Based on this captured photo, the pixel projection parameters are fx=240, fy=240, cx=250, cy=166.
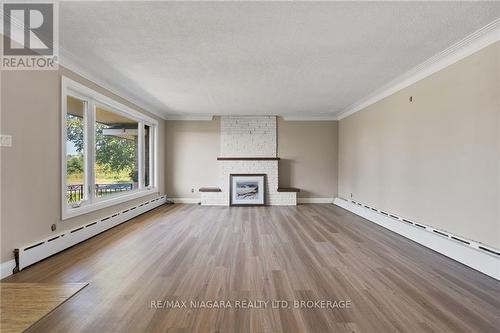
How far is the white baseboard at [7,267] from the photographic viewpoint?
2.35m

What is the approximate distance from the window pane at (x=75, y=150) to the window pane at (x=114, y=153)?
0.32 metres

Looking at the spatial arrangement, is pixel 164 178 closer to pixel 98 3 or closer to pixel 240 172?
pixel 240 172

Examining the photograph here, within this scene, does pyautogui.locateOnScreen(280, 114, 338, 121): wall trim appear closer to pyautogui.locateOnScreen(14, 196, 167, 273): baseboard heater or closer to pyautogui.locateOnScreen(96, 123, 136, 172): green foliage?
pyautogui.locateOnScreen(96, 123, 136, 172): green foliage

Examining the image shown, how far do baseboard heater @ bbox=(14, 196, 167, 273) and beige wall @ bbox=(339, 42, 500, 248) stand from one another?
4.92 meters

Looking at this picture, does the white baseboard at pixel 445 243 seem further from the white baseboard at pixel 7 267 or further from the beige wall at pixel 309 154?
the white baseboard at pixel 7 267

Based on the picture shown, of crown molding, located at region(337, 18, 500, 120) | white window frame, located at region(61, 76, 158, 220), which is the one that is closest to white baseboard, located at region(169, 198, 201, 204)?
white window frame, located at region(61, 76, 158, 220)

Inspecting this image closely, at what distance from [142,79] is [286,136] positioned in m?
4.24

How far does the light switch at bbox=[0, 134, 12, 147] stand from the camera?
93.4 inches

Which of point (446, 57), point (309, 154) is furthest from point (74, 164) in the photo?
point (309, 154)

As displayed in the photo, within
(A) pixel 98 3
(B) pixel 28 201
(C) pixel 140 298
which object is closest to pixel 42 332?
(C) pixel 140 298

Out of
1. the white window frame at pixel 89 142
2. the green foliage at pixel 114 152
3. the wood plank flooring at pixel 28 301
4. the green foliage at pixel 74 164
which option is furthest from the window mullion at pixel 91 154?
the wood plank flooring at pixel 28 301

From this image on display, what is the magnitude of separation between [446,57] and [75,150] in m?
5.26

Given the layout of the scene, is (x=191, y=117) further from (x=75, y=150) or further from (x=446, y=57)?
(x=446, y=57)

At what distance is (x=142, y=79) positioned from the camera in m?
4.00
